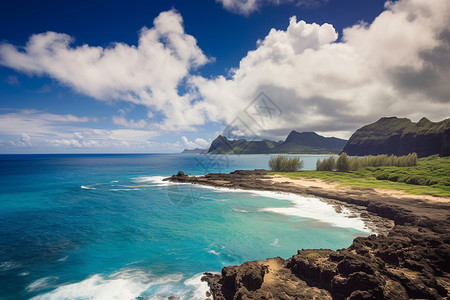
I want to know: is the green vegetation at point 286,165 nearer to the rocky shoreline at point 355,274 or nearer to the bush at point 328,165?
the bush at point 328,165

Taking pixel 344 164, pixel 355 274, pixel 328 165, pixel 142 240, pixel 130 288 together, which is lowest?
pixel 130 288

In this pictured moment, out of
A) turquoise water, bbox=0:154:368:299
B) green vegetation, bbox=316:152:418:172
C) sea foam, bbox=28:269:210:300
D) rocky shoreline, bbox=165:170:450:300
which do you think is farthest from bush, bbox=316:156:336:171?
sea foam, bbox=28:269:210:300

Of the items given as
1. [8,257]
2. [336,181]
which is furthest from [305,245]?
[336,181]

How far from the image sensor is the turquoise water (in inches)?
609

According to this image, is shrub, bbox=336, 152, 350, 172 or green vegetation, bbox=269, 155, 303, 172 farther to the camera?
green vegetation, bbox=269, 155, 303, 172

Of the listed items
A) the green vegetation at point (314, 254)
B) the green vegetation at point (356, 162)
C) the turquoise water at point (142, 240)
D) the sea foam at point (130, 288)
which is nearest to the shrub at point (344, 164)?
the green vegetation at point (356, 162)

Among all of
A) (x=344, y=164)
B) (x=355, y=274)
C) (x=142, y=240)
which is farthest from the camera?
(x=344, y=164)

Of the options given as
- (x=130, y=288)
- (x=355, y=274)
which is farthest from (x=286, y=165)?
(x=130, y=288)

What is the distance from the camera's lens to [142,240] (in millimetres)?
23266

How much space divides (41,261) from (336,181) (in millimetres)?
63669

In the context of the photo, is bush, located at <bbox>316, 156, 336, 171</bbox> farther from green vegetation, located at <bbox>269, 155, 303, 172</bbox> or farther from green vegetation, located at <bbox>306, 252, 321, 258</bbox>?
green vegetation, located at <bbox>306, 252, 321, 258</bbox>

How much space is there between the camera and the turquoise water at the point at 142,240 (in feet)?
50.8

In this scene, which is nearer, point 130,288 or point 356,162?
point 130,288

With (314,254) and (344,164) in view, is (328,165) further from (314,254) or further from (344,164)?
(314,254)
